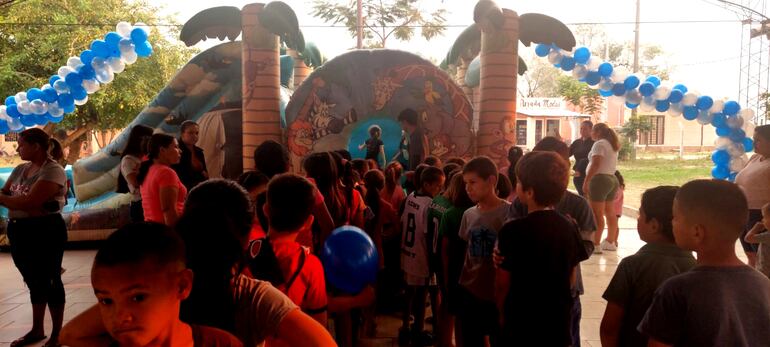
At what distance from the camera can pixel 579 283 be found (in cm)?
294

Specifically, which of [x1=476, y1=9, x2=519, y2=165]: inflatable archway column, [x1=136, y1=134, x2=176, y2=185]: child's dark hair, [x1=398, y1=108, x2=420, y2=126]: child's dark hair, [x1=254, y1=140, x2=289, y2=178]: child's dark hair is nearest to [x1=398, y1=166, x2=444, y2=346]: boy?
[x1=254, y1=140, x2=289, y2=178]: child's dark hair

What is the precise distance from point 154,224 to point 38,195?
330cm

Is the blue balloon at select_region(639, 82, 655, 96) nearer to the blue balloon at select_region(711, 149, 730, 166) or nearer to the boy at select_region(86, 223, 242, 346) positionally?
the blue balloon at select_region(711, 149, 730, 166)

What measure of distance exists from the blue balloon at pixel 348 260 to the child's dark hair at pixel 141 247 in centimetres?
130

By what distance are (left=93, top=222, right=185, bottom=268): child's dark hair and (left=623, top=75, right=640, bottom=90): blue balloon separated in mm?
9384

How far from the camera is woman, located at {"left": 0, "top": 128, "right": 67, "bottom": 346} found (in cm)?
402

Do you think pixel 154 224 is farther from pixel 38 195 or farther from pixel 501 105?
pixel 501 105

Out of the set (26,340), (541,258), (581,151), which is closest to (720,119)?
(581,151)

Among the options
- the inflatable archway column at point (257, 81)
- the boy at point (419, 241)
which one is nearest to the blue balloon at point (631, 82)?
the inflatable archway column at point (257, 81)

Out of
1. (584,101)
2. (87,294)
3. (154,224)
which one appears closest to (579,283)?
(154,224)

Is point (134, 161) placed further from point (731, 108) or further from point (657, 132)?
point (657, 132)

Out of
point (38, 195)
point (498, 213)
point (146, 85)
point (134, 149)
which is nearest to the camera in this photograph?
point (498, 213)

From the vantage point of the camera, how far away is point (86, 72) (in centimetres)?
872

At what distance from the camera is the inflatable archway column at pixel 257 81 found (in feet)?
26.2
